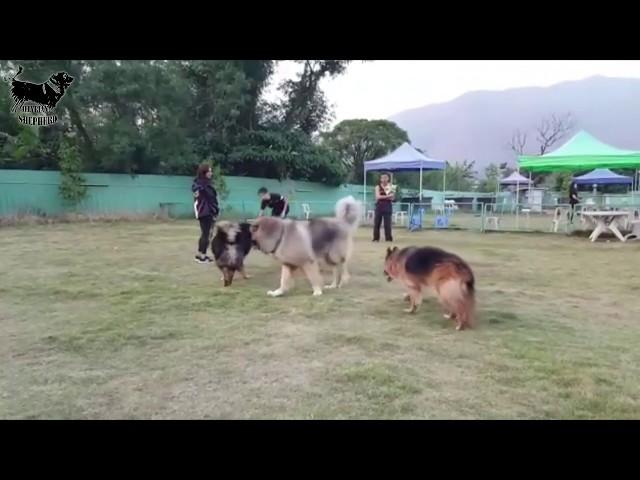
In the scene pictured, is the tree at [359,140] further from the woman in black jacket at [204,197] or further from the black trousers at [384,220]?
the woman in black jacket at [204,197]

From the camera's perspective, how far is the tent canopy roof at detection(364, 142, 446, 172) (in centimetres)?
1398

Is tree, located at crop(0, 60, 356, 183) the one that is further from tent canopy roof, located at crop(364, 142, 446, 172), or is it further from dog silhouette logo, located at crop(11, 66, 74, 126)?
tent canopy roof, located at crop(364, 142, 446, 172)

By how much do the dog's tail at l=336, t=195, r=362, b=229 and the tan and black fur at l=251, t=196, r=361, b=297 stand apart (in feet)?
0.30

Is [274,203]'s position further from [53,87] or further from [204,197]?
[53,87]

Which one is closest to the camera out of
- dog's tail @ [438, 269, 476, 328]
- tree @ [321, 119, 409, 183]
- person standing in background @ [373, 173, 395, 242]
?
dog's tail @ [438, 269, 476, 328]

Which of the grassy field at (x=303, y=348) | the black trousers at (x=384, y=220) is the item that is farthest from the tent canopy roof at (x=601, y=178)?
the grassy field at (x=303, y=348)

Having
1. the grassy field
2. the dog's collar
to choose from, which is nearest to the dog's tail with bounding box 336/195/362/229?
the grassy field

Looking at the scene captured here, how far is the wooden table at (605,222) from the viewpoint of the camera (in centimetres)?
1029

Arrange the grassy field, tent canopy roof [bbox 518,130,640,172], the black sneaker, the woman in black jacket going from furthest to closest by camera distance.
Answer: tent canopy roof [bbox 518,130,640,172] < the black sneaker < the woman in black jacket < the grassy field

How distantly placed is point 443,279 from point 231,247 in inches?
99.0

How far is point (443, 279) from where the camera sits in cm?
355

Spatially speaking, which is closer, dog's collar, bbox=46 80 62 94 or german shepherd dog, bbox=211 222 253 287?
german shepherd dog, bbox=211 222 253 287

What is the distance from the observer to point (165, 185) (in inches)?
661
